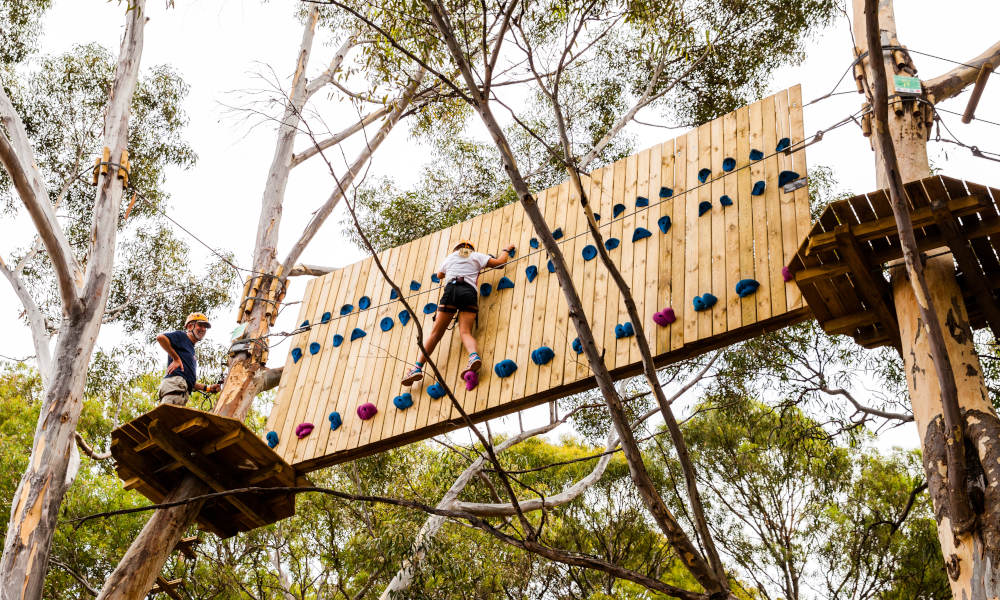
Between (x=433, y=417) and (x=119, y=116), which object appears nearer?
(x=433, y=417)

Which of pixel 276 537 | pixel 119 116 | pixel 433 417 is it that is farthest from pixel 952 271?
pixel 276 537

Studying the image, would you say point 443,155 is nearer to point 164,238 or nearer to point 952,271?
point 164,238

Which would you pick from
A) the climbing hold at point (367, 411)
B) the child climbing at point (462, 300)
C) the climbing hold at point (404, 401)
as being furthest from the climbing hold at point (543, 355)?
the climbing hold at point (367, 411)

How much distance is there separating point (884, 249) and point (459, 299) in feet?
9.44

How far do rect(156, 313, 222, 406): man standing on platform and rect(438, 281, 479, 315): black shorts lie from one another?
7.40 feet

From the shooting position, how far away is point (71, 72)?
1338 centimetres

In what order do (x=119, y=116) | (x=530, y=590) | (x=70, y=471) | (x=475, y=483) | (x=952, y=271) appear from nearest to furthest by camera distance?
(x=952, y=271)
(x=70, y=471)
(x=119, y=116)
(x=475, y=483)
(x=530, y=590)

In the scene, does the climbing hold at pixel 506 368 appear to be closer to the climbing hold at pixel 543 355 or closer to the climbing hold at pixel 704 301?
the climbing hold at pixel 543 355

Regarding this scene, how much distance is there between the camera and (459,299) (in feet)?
19.5

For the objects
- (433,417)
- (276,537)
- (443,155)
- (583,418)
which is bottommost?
(433,417)

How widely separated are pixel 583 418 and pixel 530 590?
3.14 metres

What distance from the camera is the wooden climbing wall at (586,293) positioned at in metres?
4.93

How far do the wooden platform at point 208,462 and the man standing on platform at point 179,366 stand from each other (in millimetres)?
533

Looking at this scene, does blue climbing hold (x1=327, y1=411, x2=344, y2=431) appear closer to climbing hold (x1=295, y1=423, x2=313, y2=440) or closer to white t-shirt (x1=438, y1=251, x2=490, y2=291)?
climbing hold (x1=295, y1=423, x2=313, y2=440)
